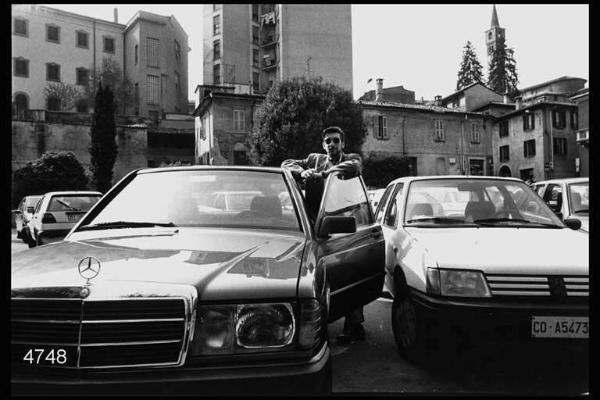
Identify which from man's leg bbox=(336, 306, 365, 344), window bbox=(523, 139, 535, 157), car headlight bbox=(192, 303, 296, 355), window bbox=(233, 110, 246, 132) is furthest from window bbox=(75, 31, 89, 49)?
car headlight bbox=(192, 303, 296, 355)

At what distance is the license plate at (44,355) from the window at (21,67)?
63.5m

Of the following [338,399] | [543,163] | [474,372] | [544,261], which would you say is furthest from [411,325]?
[543,163]

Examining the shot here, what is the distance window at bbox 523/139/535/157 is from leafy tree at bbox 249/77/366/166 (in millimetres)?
22399

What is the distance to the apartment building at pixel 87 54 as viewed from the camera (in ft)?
184

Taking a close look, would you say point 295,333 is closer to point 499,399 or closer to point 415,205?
point 499,399

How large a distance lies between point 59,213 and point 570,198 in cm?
1149

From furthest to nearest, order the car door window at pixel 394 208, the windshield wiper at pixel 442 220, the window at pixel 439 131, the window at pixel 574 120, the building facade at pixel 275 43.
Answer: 1. the building facade at pixel 275 43
2. the window at pixel 574 120
3. the window at pixel 439 131
4. the car door window at pixel 394 208
5. the windshield wiper at pixel 442 220

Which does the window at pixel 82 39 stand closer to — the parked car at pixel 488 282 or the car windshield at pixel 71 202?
the car windshield at pixel 71 202

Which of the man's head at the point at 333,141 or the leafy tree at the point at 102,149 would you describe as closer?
the man's head at the point at 333,141

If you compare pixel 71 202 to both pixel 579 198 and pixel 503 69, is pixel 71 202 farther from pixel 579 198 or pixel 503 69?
pixel 503 69

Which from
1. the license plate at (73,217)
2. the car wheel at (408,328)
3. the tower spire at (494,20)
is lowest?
the car wheel at (408,328)

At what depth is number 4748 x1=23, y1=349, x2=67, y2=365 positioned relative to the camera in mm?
1915

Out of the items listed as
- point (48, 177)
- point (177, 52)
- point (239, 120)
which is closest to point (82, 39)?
point (177, 52)

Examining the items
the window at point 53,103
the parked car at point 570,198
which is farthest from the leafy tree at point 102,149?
the parked car at point 570,198
